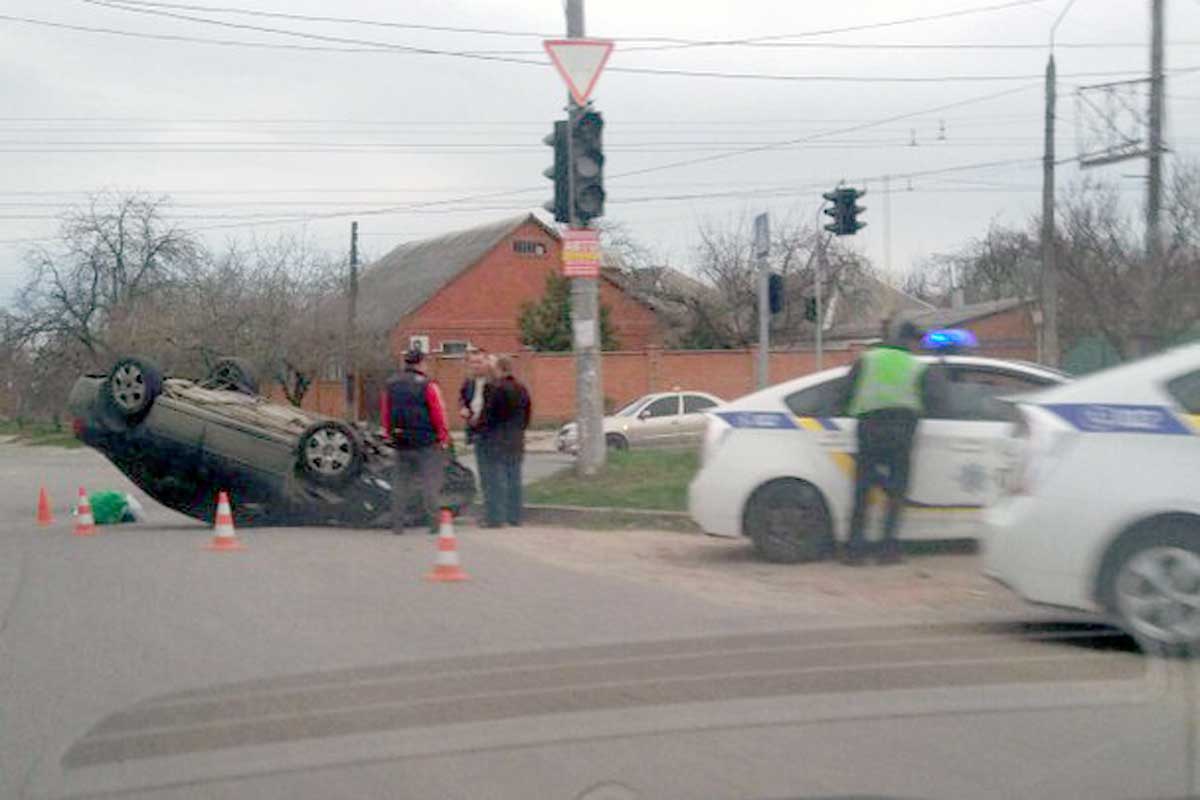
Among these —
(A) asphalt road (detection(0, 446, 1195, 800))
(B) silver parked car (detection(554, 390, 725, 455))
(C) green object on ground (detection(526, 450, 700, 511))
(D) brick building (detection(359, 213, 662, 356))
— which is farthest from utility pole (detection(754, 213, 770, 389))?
(D) brick building (detection(359, 213, 662, 356))

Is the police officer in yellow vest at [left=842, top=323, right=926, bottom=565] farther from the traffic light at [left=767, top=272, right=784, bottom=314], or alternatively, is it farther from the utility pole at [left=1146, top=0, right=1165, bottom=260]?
the utility pole at [left=1146, top=0, right=1165, bottom=260]

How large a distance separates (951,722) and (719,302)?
43.4 metres

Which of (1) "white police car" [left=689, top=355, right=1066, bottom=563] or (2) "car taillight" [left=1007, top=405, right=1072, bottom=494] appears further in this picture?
(1) "white police car" [left=689, top=355, right=1066, bottom=563]

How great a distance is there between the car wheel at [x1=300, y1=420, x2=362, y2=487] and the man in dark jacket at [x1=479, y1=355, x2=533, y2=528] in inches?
52.1

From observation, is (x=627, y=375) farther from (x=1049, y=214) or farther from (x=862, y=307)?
(x=1049, y=214)

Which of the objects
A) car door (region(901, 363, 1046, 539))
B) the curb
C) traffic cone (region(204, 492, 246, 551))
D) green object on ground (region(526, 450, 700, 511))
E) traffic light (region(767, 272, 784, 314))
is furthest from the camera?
traffic light (region(767, 272, 784, 314))

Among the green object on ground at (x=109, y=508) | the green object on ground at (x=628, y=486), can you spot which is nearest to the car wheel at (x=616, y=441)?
the green object on ground at (x=628, y=486)

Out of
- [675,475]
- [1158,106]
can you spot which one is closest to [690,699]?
[675,475]

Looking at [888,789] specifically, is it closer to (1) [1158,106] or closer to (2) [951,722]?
(2) [951,722]

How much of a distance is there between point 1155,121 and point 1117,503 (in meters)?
16.8

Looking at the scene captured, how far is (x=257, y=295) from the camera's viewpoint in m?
41.5

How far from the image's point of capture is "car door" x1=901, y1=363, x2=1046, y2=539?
11.3 meters

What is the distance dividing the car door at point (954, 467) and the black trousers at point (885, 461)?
0.15 metres

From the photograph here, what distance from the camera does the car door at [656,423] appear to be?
27703mm
